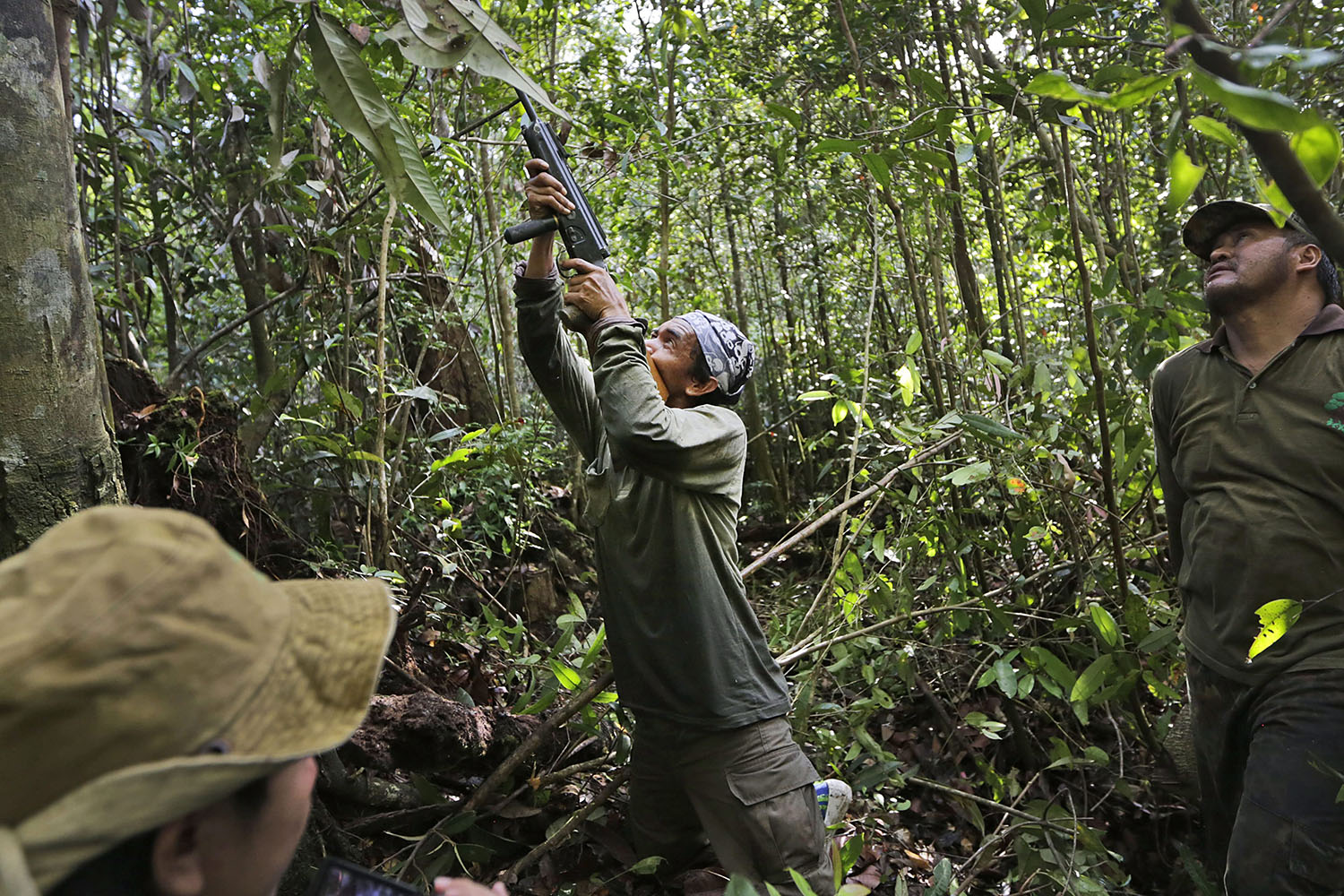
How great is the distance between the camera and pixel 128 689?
809 mm

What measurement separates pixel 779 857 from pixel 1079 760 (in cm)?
124

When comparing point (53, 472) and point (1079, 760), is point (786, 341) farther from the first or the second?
point (53, 472)

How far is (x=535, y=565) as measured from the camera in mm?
4852

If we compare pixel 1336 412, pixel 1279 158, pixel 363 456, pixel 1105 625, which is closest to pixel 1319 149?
pixel 1279 158

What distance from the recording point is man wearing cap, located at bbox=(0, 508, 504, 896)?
779 mm

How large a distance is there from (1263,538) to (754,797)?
1453mm

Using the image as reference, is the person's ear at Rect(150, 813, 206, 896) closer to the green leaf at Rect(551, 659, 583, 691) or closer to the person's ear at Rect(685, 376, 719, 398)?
the green leaf at Rect(551, 659, 583, 691)

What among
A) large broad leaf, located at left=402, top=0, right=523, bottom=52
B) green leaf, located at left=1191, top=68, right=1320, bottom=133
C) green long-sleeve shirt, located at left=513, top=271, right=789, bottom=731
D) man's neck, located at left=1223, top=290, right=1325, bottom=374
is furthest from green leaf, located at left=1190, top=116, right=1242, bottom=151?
man's neck, located at left=1223, top=290, right=1325, bottom=374

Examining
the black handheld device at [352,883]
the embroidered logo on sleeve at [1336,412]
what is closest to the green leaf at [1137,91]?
the black handheld device at [352,883]

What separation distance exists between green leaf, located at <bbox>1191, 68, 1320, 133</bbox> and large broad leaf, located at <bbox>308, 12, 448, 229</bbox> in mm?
1332

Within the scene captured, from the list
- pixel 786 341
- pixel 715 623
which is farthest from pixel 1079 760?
pixel 786 341

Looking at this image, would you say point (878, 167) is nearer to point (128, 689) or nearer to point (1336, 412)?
point (1336, 412)

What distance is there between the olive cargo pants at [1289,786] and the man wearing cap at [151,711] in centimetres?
215

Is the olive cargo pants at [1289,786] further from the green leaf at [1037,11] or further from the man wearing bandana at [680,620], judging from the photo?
the green leaf at [1037,11]
